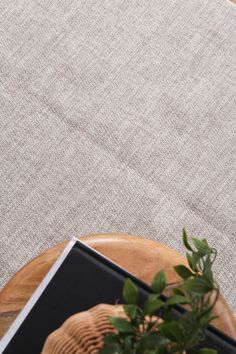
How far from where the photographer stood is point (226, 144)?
1208 mm

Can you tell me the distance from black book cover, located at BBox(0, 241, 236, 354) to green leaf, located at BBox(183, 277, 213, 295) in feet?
0.52

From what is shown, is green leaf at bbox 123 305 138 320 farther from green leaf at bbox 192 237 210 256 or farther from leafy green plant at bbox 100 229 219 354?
green leaf at bbox 192 237 210 256

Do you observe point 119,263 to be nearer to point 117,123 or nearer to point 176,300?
point 176,300

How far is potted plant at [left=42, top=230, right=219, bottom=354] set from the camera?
1.63 ft

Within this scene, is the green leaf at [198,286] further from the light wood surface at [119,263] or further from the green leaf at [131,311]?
the light wood surface at [119,263]

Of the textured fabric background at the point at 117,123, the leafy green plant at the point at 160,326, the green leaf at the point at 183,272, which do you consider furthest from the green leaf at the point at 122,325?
the textured fabric background at the point at 117,123

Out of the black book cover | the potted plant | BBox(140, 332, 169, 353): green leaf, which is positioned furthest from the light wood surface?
BBox(140, 332, 169, 353): green leaf

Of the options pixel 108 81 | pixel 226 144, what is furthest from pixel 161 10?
pixel 226 144

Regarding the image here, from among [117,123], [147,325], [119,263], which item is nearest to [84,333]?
[147,325]

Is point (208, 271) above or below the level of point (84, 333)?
above

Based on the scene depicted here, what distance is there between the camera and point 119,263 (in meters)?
0.78

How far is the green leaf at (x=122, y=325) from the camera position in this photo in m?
0.50

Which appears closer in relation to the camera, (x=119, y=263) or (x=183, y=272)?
(x=183, y=272)

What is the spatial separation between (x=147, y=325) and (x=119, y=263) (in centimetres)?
24
